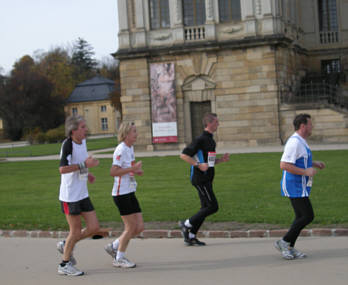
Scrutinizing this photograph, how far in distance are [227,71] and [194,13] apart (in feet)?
12.9

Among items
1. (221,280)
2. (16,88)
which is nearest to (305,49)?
(221,280)

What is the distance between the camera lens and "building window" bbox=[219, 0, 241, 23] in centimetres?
3231

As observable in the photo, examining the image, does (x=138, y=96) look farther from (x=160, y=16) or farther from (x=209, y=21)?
(x=209, y=21)

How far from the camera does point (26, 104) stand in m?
78.2

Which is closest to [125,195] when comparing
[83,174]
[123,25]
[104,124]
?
[83,174]

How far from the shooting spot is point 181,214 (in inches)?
441

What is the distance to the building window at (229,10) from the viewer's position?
106 ft

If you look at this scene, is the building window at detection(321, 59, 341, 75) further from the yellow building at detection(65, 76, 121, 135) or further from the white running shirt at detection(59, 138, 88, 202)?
the yellow building at detection(65, 76, 121, 135)

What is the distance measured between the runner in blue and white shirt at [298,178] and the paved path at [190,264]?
0.89ft

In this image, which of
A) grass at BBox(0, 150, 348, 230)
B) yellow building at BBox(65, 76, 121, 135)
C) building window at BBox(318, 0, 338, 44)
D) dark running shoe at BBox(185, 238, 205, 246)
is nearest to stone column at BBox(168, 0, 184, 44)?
building window at BBox(318, 0, 338, 44)

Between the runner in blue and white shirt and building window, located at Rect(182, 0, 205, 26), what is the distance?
26427 millimetres

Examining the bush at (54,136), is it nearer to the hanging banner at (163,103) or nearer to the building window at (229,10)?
the hanging banner at (163,103)

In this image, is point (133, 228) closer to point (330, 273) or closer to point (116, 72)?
point (330, 273)

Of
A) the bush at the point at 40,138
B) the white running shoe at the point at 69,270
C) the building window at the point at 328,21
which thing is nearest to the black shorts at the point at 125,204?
the white running shoe at the point at 69,270
